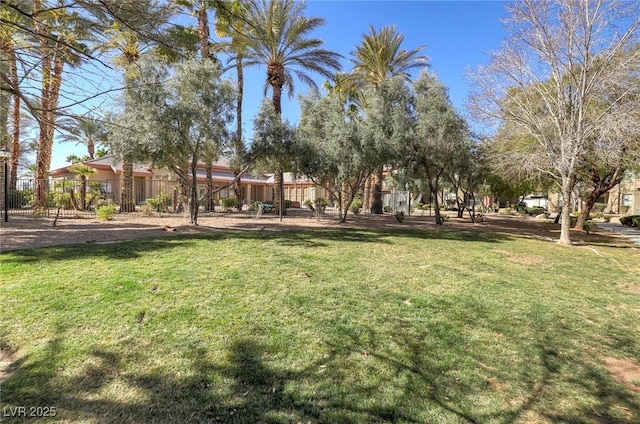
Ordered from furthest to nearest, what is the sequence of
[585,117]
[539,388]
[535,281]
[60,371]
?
[585,117], [535,281], [539,388], [60,371]

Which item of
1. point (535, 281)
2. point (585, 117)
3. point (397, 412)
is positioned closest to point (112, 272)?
point (397, 412)

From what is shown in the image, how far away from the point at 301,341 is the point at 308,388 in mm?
801

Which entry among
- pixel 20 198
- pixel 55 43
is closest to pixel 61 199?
pixel 20 198

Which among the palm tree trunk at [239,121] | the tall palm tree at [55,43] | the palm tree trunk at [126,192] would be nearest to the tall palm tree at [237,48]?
the palm tree trunk at [239,121]

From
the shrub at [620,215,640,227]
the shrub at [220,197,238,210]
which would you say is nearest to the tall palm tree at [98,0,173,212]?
the shrub at [220,197,238,210]

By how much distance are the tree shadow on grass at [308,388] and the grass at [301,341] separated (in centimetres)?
1

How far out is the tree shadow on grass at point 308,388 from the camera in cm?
278

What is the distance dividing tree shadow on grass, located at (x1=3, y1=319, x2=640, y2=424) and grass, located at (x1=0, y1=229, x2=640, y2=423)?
1 cm

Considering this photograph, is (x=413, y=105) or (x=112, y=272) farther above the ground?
(x=413, y=105)

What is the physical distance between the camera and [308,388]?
3.13 metres

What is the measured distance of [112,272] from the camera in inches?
224

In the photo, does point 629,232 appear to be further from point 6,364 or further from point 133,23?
point 6,364

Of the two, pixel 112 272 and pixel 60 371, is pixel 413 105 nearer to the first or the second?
pixel 112 272

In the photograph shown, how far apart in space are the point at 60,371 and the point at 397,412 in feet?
10.0
